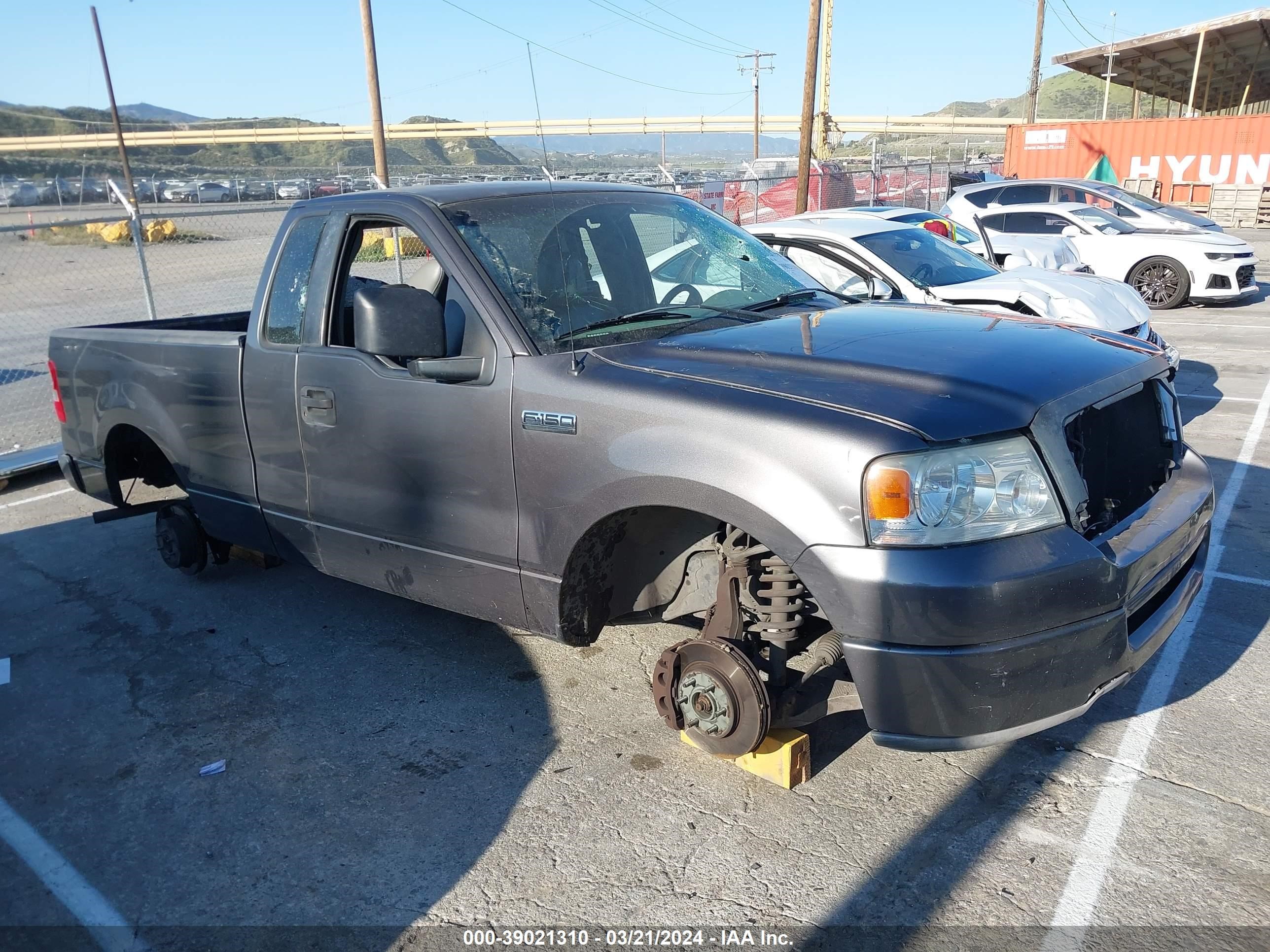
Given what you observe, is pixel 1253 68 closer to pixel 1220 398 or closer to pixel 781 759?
pixel 1220 398

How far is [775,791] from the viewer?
325 cm

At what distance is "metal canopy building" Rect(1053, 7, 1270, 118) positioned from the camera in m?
29.5

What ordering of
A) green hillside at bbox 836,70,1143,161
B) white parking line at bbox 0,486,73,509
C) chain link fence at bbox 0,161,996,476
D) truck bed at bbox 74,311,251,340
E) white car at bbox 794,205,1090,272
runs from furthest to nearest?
green hillside at bbox 836,70,1143,161, white car at bbox 794,205,1090,272, chain link fence at bbox 0,161,996,476, white parking line at bbox 0,486,73,509, truck bed at bbox 74,311,251,340

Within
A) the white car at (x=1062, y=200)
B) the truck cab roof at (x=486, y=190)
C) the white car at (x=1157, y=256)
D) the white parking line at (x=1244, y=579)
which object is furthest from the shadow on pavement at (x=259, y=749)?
the white car at (x=1062, y=200)

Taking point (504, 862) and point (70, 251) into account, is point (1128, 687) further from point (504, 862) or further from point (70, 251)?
point (70, 251)

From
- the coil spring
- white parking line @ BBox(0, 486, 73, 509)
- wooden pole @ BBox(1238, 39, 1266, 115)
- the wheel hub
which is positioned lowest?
white parking line @ BBox(0, 486, 73, 509)

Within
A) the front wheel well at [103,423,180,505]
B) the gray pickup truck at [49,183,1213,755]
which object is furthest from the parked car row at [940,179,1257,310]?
the front wheel well at [103,423,180,505]

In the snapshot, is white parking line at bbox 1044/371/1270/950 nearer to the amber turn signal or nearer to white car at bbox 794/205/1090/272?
the amber turn signal

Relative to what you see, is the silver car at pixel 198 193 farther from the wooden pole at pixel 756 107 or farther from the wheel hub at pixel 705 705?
the wheel hub at pixel 705 705

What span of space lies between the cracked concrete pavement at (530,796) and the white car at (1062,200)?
1184 cm

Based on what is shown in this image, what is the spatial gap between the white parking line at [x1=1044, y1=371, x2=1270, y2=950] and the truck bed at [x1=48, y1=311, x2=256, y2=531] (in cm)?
355

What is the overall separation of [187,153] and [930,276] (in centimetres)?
9495

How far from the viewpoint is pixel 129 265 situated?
23.3 meters

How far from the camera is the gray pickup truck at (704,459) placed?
→ 8.71 feet
